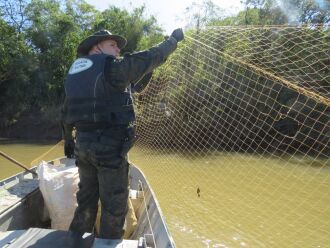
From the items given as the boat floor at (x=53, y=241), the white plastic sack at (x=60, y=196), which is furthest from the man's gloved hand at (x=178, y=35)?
the boat floor at (x=53, y=241)

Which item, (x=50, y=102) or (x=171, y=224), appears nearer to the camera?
(x=171, y=224)

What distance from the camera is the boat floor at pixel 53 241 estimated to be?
8.17 feet

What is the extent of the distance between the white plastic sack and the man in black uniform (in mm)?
474

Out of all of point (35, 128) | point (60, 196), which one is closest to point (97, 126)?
point (60, 196)

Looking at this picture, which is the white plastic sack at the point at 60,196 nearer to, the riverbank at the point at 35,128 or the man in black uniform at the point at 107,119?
the man in black uniform at the point at 107,119

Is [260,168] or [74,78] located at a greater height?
[74,78]

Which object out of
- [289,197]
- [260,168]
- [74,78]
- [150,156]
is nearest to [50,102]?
[150,156]

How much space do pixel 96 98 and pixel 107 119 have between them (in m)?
0.16

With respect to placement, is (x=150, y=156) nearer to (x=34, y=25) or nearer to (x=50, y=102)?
(x=50, y=102)

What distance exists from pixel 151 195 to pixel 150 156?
8734 mm

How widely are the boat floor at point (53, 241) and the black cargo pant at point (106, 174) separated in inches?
10.3

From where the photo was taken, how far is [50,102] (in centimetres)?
2267

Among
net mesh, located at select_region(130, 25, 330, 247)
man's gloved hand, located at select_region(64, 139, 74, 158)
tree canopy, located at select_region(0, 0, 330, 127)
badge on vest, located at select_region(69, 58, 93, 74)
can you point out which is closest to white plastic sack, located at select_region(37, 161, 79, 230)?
man's gloved hand, located at select_region(64, 139, 74, 158)

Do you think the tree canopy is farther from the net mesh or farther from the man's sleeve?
the man's sleeve
